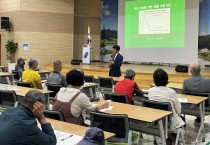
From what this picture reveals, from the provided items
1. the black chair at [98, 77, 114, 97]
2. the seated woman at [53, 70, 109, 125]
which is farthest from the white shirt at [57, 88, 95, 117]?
the black chair at [98, 77, 114, 97]

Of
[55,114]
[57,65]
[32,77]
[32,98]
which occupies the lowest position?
[55,114]

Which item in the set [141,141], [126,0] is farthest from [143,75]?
[141,141]

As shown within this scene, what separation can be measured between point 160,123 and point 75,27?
473 inches

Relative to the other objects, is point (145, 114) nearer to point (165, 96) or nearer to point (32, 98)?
point (165, 96)

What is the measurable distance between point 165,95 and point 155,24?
26.3 feet

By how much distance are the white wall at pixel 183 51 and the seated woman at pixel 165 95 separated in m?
7.39

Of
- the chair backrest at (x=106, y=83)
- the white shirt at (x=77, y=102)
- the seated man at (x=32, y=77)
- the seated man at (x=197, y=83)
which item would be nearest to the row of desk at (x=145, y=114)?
the white shirt at (x=77, y=102)

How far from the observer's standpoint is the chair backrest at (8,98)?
4.32 meters

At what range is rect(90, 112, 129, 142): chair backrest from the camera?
3113 mm

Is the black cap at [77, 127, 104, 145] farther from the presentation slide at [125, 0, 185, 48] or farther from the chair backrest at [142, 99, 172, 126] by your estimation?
the presentation slide at [125, 0, 185, 48]

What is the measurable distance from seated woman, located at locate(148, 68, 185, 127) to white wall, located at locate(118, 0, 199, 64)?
7391mm

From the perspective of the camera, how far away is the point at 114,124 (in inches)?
125

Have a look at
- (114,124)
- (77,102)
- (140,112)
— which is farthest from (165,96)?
(77,102)

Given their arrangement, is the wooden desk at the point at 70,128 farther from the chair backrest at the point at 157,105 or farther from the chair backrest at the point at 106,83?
the chair backrest at the point at 106,83
